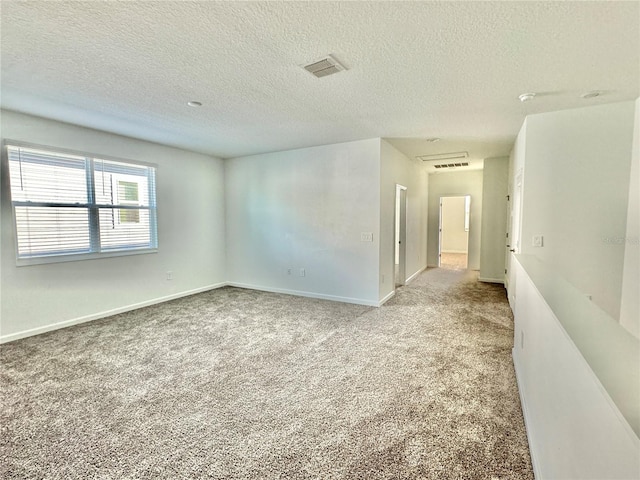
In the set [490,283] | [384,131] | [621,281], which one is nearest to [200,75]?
[384,131]

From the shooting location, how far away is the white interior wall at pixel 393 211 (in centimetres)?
482

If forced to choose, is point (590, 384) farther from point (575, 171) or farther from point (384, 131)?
point (384, 131)

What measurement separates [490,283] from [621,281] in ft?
10.7

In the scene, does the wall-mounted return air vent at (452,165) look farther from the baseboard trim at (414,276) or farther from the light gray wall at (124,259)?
the light gray wall at (124,259)

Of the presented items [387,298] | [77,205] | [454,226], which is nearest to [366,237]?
[387,298]

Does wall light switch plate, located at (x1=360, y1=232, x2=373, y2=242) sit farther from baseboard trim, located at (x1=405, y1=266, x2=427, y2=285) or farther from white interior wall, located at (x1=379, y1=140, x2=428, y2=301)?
baseboard trim, located at (x1=405, y1=266, x2=427, y2=285)

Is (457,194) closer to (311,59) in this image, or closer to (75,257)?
(311,59)

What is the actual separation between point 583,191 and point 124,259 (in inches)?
241

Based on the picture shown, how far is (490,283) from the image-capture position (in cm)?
634

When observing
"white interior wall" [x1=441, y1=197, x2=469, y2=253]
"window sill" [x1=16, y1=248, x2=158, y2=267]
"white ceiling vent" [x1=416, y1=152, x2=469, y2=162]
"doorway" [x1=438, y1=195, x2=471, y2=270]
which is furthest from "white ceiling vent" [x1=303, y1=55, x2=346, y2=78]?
"white interior wall" [x1=441, y1=197, x2=469, y2=253]

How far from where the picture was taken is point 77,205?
401 centimetres

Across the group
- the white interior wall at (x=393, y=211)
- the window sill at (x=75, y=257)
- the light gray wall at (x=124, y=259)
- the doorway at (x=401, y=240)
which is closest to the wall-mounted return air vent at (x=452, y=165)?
the white interior wall at (x=393, y=211)

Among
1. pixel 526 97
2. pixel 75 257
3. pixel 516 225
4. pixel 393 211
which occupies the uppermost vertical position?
pixel 526 97

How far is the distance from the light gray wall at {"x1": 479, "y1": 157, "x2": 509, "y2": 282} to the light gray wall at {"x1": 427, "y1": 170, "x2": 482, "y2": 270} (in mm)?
1610
